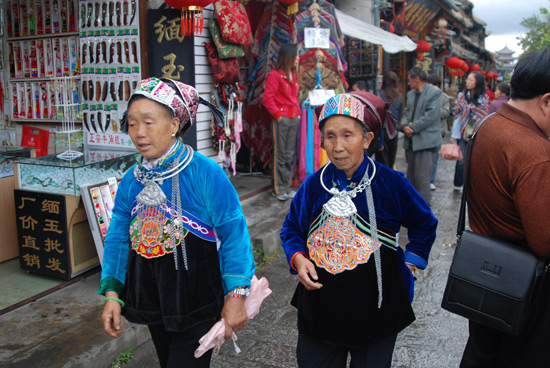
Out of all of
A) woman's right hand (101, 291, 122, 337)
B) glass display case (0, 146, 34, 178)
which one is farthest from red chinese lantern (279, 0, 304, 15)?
woman's right hand (101, 291, 122, 337)

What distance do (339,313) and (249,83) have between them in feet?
19.3

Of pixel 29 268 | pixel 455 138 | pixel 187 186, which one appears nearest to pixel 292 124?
pixel 455 138

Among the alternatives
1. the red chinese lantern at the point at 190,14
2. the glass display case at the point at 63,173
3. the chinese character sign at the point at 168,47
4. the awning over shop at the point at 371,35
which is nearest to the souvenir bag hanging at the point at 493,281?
the glass display case at the point at 63,173

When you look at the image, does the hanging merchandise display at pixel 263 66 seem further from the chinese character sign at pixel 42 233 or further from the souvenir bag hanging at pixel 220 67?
the chinese character sign at pixel 42 233

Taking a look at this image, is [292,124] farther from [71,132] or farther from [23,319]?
[23,319]

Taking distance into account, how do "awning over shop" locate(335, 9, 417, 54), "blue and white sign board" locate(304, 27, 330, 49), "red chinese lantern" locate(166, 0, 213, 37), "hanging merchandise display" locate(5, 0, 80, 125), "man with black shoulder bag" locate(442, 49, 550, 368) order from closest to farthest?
"man with black shoulder bag" locate(442, 49, 550, 368), "red chinese lantern" locate(166, 0, 213, 37), "hanging merchandise display" locate(5, 0, 80, 125), "blue and white sign board" locate(304, 27, 330, 49), "awning over shop" locate(335, 9, 417, 54)

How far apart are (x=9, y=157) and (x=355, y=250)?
3846 mm

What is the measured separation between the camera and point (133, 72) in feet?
16.8

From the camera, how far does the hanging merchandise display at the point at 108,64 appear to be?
16.6ft

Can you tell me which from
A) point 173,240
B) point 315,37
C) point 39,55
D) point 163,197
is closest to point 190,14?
point 39,55

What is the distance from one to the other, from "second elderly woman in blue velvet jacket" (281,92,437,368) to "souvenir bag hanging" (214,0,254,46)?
145 inches

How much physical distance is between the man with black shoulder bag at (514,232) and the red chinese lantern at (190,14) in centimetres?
335

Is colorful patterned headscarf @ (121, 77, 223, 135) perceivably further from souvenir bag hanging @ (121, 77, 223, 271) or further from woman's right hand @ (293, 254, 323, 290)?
woman's right hand @ (293, 254, 323, 290)

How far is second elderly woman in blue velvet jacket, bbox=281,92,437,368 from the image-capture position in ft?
7.04
